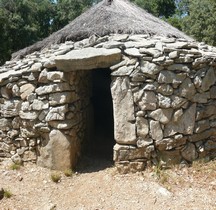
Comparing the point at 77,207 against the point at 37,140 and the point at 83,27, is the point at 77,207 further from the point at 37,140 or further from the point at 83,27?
the point at 83,27

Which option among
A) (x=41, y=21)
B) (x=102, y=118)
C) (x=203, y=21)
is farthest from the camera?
(x=41, y=21)

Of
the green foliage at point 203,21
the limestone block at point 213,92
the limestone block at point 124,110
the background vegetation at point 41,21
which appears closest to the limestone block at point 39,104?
the limestone block at point 124,110

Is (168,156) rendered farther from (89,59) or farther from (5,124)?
(5,124)

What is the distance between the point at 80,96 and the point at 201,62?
241 centimetres

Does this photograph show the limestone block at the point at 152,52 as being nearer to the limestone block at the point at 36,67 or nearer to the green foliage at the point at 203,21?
the limestone block at the point at 36,67

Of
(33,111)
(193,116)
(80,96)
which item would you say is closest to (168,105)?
(193,116)

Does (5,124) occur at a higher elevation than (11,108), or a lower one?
lower

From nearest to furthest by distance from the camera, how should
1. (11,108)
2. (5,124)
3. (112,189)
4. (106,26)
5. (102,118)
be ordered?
1. (112,189)
2. (11,108)
3. (5,124)
4. (106,26)
5. (102,118)

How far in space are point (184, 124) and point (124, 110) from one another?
107 centimetres

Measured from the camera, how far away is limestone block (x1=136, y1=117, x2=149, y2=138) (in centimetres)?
478

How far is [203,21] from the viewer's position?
16.3 m

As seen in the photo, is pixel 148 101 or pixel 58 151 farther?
pixel 58 151

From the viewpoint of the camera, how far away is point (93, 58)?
4734 millimetres

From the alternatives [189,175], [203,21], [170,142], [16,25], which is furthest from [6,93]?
[203,21]
